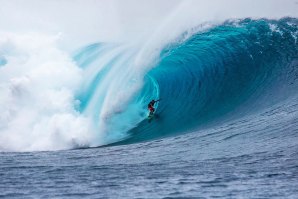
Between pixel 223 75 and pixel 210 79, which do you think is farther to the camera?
pixel 210 79

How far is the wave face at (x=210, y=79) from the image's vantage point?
923 centimetres

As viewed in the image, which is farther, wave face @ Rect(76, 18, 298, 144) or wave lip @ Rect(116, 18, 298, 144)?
wave face @ Rect(76, 18, 298, 144)

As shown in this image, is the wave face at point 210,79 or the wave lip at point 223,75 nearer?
the wave lip at point 223,75

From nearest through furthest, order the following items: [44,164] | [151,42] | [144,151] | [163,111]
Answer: [44,164] < [144,151] < [163,111] < [151,42]

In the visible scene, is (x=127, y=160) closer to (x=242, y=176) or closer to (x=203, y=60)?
(x=242, y=176)

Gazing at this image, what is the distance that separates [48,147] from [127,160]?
6046 mm

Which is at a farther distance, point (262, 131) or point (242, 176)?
point (262, 131)

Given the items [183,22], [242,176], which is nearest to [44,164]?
[242,176]

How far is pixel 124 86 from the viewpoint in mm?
12594

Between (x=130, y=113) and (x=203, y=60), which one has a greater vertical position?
(x=203, y=60)

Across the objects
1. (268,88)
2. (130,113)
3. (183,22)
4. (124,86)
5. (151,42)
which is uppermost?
(183,22)

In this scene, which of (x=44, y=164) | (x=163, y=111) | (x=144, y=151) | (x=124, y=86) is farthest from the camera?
(x=124, y=86)

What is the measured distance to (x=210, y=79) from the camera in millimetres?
11414

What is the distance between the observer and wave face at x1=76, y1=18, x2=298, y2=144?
Result: 9.23m
